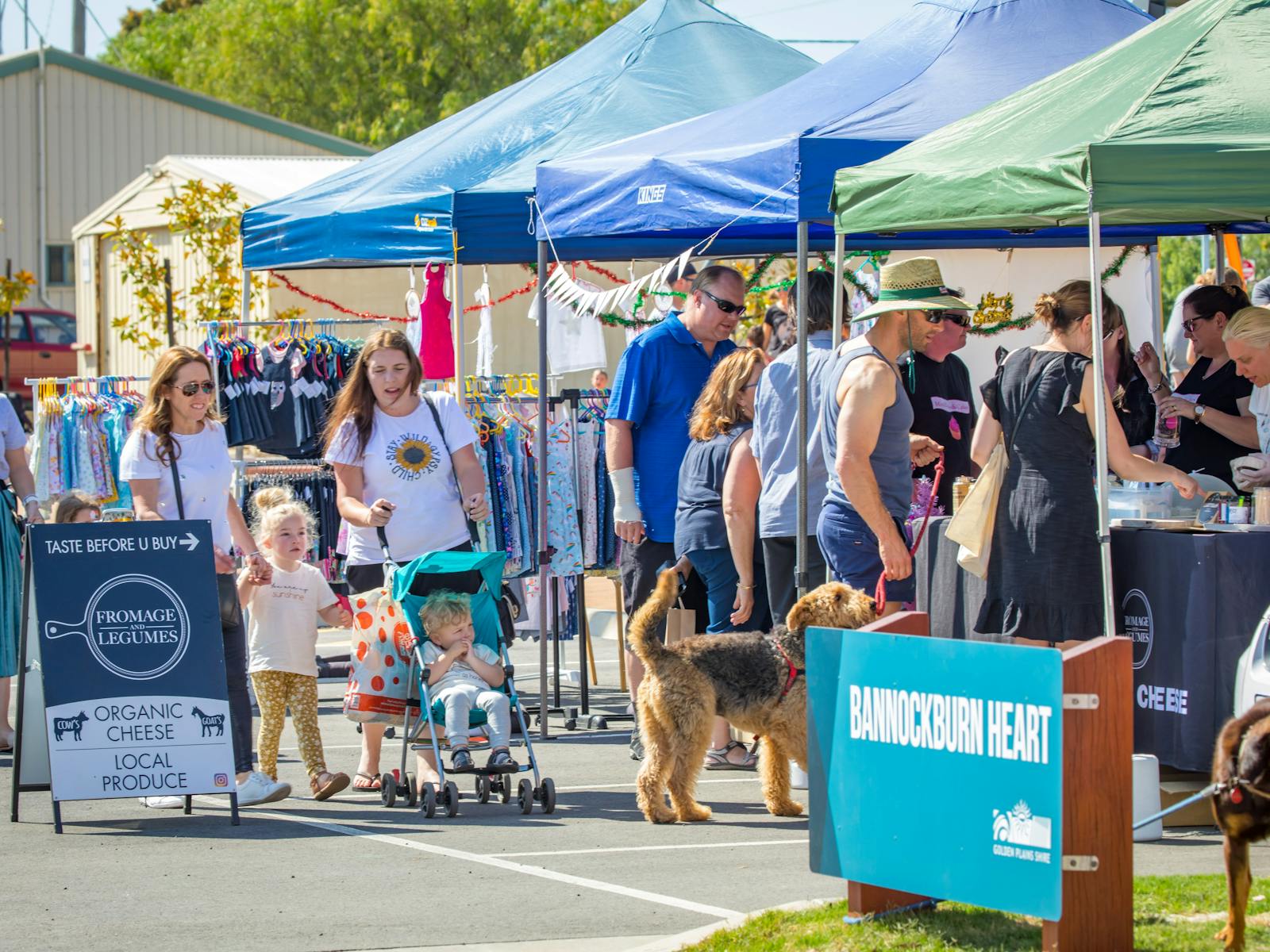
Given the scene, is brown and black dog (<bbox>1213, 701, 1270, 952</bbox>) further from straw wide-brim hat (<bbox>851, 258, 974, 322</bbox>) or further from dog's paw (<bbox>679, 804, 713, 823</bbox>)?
dog's paw (<bbox>679, 804, 713, 823</bbox>)

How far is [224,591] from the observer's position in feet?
24.6

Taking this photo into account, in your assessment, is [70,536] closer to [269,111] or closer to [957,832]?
[957,832]

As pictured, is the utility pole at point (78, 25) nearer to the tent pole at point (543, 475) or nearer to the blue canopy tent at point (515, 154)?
the blue canopy tent at point (515, 154)

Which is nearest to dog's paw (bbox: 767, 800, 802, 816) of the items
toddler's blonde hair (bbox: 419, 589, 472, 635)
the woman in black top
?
toddler's blonde hair (bbox: 419, 589, 472, 635)

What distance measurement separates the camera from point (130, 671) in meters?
7.20

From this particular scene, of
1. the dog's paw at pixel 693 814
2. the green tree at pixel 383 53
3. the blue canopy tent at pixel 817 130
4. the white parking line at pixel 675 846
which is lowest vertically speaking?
the white parking line at pixel 675 846

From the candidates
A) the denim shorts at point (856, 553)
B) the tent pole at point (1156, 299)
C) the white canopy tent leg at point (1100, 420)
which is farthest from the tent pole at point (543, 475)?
the tent pole at point (1156, 299)

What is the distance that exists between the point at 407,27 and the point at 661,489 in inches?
1329

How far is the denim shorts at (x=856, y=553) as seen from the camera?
6957mm

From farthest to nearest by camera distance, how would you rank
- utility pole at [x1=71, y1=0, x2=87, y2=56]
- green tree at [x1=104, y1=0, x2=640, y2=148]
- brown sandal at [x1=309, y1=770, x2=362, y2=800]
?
utility pole at [x1=71, y1=0, x2=87, y2=56], green tree at [x1=104, y1=0, x2=640, y2=148], brown sandal at [x1=309, y1=770, x2=362, y2=800]

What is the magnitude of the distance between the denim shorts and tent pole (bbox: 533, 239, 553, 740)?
8.67 ft

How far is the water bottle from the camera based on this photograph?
870 centimetres

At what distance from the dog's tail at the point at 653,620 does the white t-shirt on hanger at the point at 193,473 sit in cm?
186

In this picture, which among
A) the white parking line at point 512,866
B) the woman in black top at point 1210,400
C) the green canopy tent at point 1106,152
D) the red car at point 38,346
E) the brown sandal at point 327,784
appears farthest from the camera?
the red car at point 38,346
